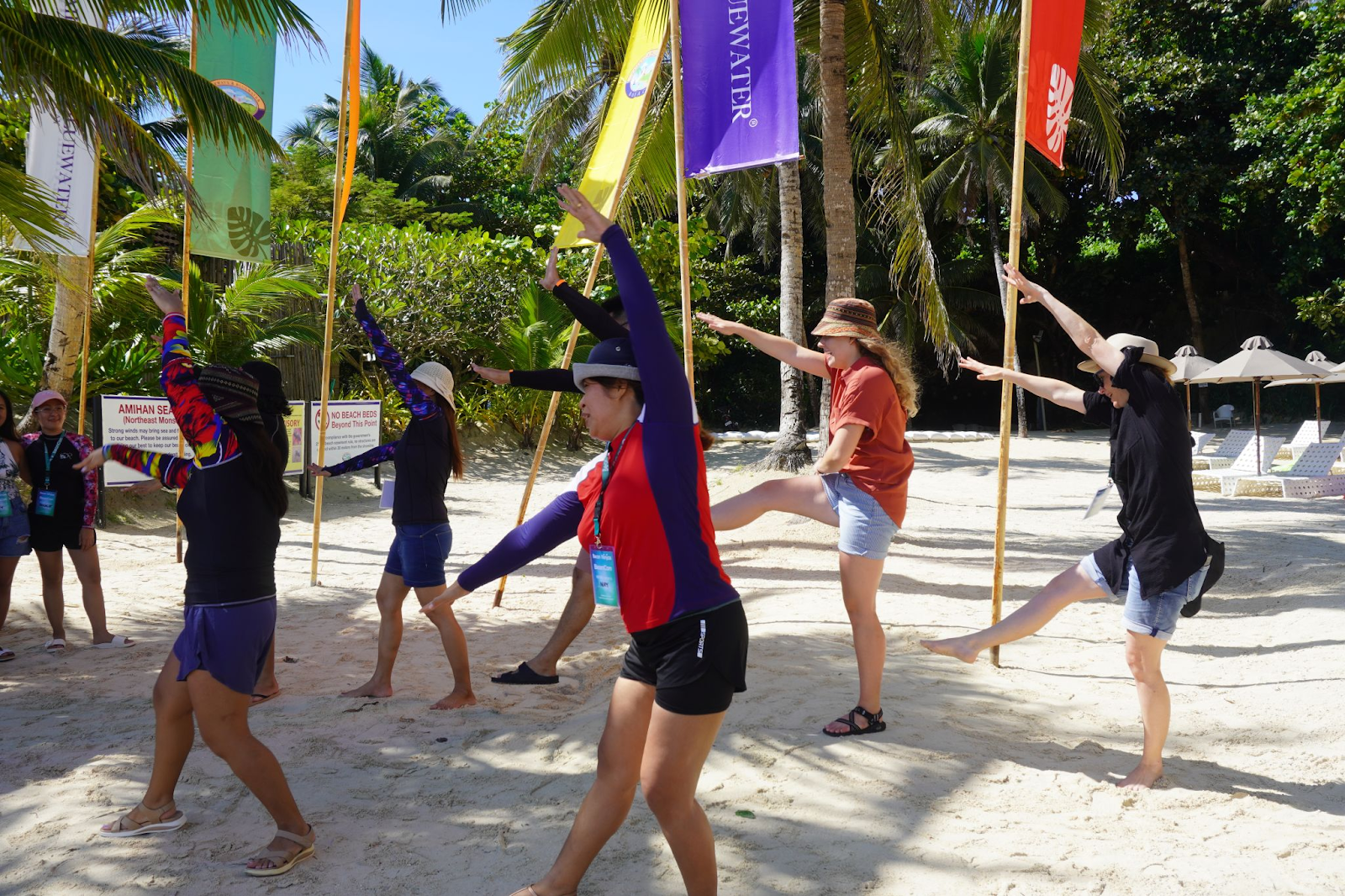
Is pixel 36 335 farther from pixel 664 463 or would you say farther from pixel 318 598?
pixel 664 463

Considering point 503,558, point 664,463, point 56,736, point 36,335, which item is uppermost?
point 36,335

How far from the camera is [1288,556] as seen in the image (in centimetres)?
852

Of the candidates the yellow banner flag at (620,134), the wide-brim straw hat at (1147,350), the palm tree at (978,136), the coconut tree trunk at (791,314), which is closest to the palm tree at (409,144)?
the palm tree at (978,136)

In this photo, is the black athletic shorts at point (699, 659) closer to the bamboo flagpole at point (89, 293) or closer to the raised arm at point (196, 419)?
the raised arm at point (196, 419)

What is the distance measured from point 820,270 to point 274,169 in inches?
661

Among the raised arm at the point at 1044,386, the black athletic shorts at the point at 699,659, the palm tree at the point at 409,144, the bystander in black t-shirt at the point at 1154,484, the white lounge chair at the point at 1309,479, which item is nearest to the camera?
the black athletic shorts at the point at 699,659

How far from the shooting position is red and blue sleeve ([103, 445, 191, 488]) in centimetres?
332

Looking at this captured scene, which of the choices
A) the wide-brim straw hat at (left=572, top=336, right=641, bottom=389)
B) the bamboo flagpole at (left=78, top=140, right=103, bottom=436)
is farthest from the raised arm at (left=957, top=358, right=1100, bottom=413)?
the bamboo flagpole at (left=78, top=140, right=103, bottom=436)

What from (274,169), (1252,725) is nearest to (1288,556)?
(1252,725)

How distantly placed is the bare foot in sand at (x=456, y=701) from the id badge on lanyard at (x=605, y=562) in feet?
8.61

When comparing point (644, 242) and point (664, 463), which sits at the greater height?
point (644, 242)

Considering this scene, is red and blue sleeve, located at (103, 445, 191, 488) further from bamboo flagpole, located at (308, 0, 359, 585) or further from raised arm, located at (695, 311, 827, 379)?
bamboo flagpole, located at (308, 0, 359, 585)

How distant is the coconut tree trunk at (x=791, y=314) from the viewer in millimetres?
11859

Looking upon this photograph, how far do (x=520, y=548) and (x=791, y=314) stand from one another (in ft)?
31.3
